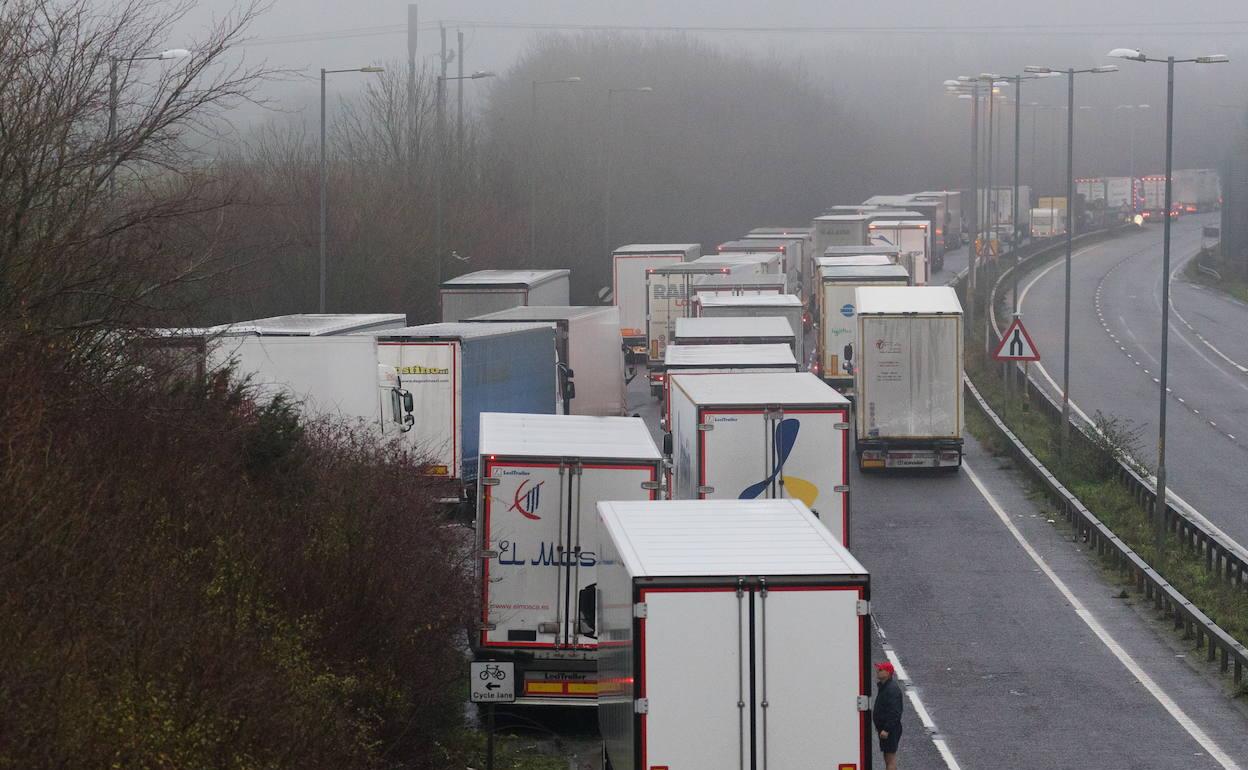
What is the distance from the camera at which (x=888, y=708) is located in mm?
14492

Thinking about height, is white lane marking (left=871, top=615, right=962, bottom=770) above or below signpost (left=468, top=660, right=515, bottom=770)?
below

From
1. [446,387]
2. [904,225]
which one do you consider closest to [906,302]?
[446,387]

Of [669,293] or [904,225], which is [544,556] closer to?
[669,293]

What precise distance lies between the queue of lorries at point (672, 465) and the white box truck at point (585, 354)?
8 centimetres

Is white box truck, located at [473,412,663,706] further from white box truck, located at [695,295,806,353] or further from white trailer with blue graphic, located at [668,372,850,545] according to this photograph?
→ white box truck, located at [695,295,806,353]

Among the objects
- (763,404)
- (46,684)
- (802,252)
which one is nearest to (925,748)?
(763,404)

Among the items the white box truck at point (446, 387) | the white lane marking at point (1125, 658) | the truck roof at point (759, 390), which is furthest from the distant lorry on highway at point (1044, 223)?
the truck roof at point (759, 390)

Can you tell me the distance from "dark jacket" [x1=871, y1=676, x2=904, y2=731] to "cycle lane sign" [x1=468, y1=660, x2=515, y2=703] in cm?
309

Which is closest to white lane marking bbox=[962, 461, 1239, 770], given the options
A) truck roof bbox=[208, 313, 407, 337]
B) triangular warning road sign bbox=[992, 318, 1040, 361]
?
triangular warning road sign bbox=[992, 318, 1040, 361]

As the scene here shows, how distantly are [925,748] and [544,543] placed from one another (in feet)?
13.2

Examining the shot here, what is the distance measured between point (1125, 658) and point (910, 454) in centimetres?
1357

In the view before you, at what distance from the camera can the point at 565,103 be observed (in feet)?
353

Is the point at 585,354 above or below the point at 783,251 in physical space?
below

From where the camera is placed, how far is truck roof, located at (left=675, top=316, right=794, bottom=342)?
35.1 metres
